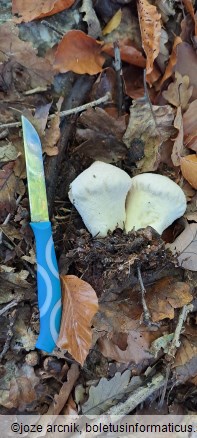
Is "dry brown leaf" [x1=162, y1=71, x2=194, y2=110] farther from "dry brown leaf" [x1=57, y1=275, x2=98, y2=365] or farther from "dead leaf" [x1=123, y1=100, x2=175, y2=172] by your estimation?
"dry brown leaf" [x1=57, y1=275, x2=98, y2=365]

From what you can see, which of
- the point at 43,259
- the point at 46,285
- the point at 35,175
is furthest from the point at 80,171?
the point at 46,285

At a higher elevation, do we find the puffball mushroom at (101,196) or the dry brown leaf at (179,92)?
the dry brown leaf at (179,92)

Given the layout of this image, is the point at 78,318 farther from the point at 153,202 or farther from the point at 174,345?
the point at 153,202

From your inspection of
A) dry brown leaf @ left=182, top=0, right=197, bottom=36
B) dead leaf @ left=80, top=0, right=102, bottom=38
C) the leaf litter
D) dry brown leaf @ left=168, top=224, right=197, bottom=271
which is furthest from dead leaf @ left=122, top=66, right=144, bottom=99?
dry brown leaf @ left=168, top=224, right=197, bottom=271

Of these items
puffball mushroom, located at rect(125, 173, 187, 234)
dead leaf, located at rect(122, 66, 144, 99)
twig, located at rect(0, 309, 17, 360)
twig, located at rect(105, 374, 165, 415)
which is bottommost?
twig, located at rect(105, 374, 165, 415)

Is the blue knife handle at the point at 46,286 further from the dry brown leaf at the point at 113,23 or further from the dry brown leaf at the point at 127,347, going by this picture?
the dry brown leaf at the point at 113,23

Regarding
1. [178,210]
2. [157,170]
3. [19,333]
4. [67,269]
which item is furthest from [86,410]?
[157,170]

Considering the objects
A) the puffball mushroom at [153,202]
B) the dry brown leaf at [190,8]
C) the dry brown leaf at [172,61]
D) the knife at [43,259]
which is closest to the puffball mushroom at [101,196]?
the puffball mushroom at [153,202]
